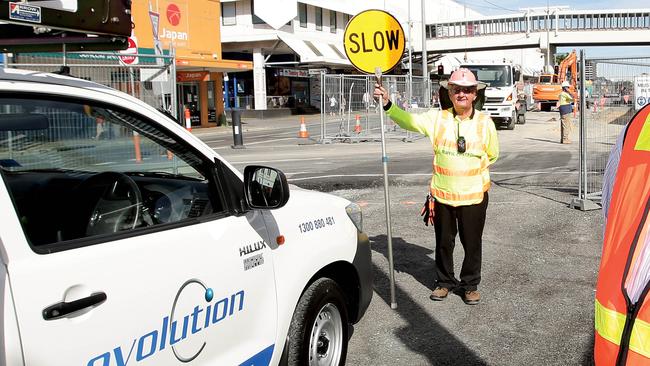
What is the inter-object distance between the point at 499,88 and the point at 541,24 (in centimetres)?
5129

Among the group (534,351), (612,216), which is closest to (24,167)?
(612,216)

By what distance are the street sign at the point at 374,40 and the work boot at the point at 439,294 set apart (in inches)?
75.6

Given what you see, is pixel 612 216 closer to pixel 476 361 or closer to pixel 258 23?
pixel 476 361

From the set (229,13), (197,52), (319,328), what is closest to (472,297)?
(319,328)

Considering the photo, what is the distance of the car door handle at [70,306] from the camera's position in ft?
6.33

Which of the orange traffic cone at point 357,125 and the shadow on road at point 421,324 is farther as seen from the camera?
the orange traffic cone at point 357,125

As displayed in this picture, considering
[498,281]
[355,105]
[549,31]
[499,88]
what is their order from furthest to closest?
[549,31]
[499,88]
[355,105]
[498,281]

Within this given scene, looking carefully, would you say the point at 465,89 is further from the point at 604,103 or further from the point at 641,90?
the point at 604,103

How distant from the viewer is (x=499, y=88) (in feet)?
85.6

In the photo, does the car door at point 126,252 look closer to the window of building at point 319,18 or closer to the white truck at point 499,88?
the white truck at point 499,88

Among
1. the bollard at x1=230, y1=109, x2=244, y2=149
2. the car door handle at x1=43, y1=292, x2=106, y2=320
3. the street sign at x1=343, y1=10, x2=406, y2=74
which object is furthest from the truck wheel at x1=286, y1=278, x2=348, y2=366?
the bollard at x1=230, y1=109, x2=244, y2=149

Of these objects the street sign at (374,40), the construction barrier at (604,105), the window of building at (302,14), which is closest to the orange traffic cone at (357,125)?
the construction barrier at (604,105)

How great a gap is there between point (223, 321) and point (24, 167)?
1.15 m

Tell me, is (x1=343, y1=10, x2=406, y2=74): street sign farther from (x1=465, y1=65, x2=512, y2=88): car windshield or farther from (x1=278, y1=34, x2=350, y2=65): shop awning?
(x1=278, y1=34, x2=350, y2=65): shop awning
